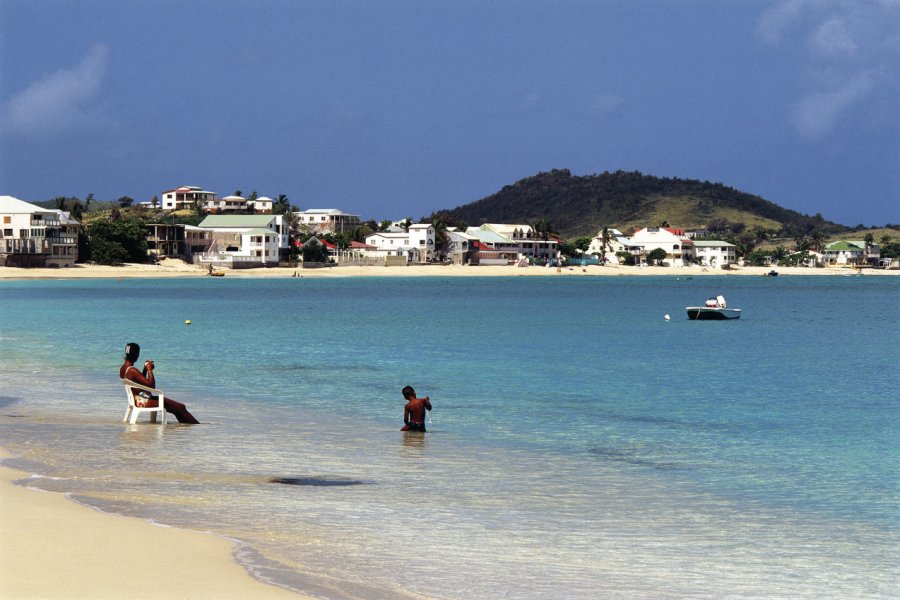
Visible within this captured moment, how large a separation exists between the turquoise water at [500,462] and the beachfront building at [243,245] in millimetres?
120393

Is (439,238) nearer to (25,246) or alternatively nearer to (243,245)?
(243,245)

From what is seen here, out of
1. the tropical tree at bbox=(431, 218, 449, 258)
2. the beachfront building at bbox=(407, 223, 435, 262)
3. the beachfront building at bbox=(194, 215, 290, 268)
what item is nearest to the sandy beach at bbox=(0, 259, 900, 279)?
the beachfront building at bbox=(194, 215, 290, 268)

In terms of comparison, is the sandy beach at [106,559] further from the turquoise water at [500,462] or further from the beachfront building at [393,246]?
the beachfront building at [393,246]

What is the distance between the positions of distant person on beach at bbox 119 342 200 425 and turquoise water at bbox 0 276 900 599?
545mm

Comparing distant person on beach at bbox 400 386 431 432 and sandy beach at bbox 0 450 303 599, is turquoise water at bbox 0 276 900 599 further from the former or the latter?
distant person on beach at bbox 400 386 431 432

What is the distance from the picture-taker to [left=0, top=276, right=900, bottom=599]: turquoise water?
11297 mm

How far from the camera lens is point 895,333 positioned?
6194cm

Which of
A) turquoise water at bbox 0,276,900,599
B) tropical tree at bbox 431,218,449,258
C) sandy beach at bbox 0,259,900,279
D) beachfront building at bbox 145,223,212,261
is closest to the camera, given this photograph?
turquoise water at bbox 0,276,900,599

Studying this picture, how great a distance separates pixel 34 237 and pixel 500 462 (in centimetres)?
13686

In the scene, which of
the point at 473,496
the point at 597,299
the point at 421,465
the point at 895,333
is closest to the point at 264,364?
the point at 421,465

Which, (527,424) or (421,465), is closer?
(421,465)

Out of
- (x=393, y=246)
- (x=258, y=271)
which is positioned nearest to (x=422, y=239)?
→ (x=393, y=246)

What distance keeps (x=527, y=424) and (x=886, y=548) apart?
11.4 meters

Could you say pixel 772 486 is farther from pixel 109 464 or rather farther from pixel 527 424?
pixel 109 464
